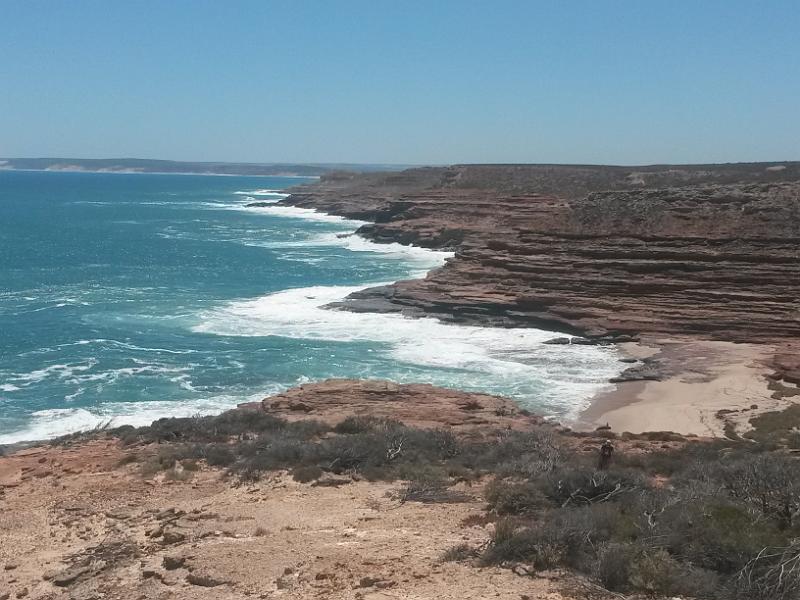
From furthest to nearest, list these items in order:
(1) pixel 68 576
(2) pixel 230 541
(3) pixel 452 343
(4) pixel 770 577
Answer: (3) pixel 452 343 < (2) pixel 230 541 < (1) pixel 68 576 < (4) pixel 770 577

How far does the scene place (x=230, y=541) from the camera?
10.8 m

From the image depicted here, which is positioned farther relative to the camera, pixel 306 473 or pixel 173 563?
pixel 306 473

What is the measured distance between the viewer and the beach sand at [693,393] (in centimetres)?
2142

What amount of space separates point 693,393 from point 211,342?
1951 centimetres

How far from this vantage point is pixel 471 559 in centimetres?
950

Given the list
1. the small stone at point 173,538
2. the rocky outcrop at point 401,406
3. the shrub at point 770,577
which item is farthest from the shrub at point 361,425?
the shrub at point 770,577

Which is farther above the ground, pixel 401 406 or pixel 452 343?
pixel 401 406

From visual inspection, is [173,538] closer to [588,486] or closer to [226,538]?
[226,538]

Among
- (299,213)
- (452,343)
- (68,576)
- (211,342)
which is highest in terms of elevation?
(68,576)

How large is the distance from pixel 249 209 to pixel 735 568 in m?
117

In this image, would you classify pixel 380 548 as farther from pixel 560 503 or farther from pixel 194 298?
pixel 194 298

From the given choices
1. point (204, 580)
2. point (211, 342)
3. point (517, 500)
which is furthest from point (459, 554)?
point (211, 342)

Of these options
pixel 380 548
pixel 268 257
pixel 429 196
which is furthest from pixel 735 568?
pixel 429 196

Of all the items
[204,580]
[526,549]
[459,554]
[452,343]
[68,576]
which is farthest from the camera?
[452,343]
